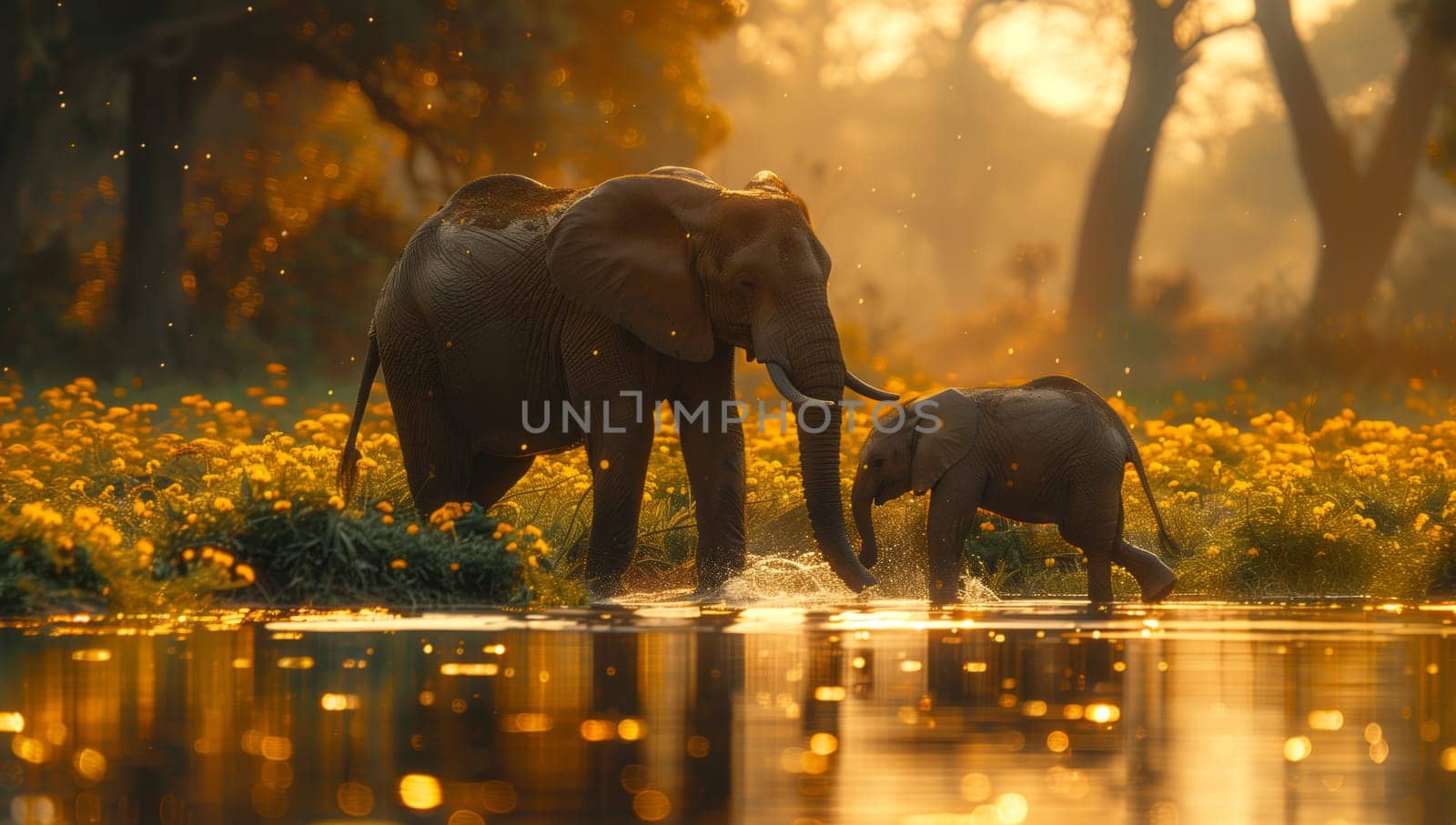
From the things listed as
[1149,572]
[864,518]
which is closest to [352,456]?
[864,518]

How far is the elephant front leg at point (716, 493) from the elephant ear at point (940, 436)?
1.00 m

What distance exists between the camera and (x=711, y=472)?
1322cm

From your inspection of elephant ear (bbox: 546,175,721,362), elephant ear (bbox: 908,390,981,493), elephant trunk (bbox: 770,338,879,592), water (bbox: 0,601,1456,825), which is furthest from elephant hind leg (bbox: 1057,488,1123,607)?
water (bbox: 0,601,1456,825)

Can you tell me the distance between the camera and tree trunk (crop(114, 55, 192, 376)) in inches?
1120

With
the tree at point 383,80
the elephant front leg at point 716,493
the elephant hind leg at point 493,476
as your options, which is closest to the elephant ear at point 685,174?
the elephant front leg at point 716,493

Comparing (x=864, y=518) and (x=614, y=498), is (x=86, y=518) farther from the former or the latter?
(x=864, y=518)

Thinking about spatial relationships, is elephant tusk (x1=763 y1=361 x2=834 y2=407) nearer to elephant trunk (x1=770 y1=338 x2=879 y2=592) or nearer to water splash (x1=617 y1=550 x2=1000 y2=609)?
elephant trunk (x1=770 y1=338 x2=879 y2=592)

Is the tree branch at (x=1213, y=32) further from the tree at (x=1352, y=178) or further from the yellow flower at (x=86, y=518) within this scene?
the yellow flower at (x=86, y=518)

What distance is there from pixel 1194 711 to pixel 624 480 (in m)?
6.45

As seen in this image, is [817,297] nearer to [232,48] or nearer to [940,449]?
A: [940,449]

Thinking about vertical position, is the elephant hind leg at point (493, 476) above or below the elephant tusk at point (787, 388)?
below

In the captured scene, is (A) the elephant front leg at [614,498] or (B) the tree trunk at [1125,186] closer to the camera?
(A) the elephant front leg at [614,498]

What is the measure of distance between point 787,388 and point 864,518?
5.90 ft

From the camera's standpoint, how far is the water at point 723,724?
17.2ft
